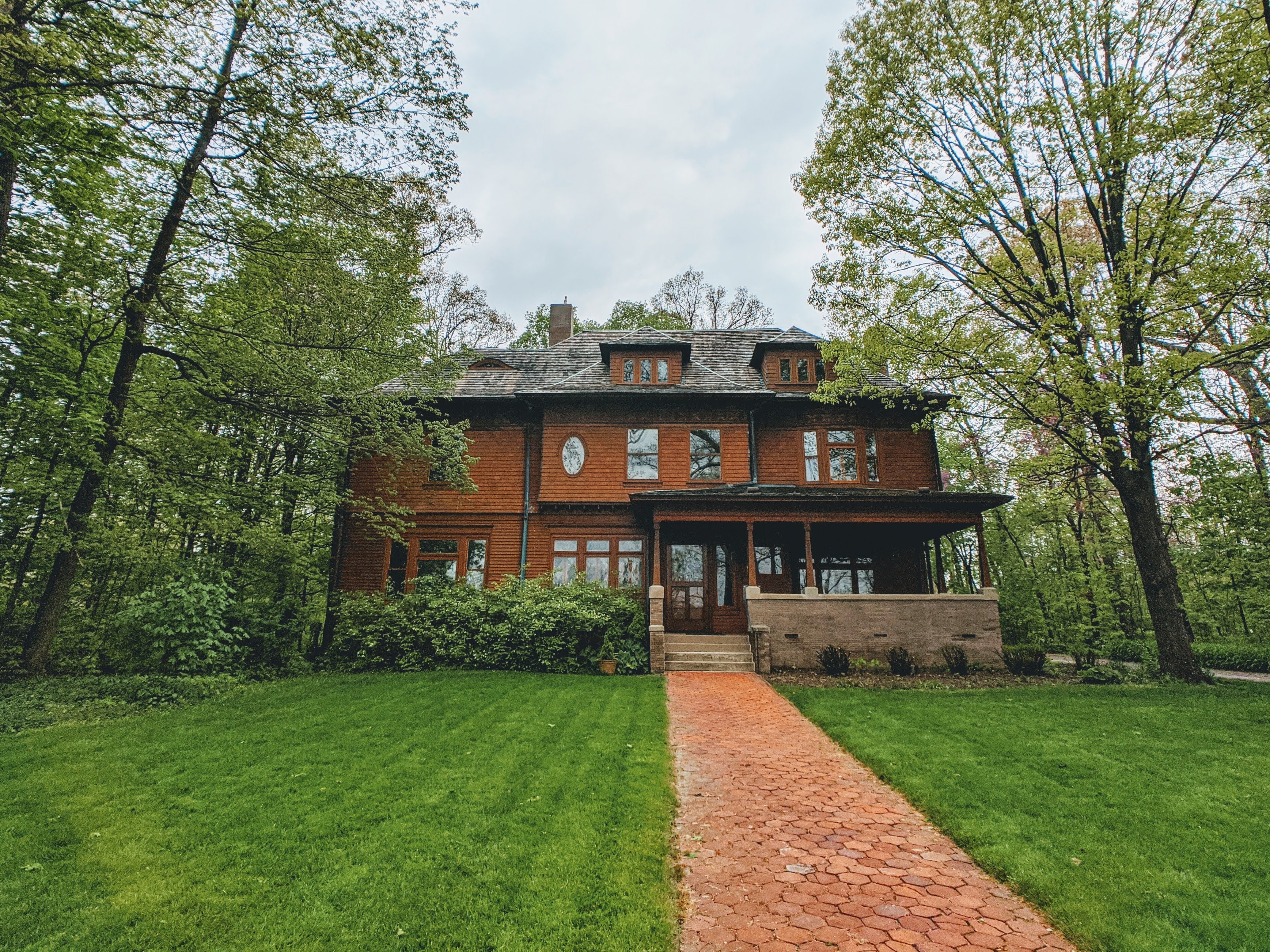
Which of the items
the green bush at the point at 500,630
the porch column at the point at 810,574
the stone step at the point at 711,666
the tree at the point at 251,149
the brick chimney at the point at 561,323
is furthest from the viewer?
the brick chimney at the point at 561,323

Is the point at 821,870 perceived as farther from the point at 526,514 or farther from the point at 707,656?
the point at 526,514

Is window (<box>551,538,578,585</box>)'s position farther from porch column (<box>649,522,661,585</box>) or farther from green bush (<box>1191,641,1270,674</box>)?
green bush (<box>1191,641,1270,674</box>)

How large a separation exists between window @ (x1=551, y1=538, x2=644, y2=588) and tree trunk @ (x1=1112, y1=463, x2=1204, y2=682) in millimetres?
10576

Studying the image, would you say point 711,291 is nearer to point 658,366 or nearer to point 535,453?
point 658,366

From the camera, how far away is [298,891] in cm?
318

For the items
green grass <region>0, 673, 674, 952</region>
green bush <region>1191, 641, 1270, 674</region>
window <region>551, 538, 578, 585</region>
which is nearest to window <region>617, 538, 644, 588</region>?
window <region>551, 538, 578, 585</region>

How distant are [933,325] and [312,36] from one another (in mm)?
12033

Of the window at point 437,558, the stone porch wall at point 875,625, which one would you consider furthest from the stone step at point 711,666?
the window at point 437,558

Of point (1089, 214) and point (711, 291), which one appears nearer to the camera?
point (1089, 214)

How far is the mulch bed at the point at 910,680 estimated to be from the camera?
1047cm

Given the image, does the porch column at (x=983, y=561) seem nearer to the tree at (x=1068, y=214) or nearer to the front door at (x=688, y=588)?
the tree at (x=1068, y=214)

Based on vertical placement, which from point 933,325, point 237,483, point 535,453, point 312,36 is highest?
point 312,36

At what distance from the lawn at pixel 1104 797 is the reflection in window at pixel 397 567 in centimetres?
1113

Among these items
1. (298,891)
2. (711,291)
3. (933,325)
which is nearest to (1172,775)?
(298,891)
